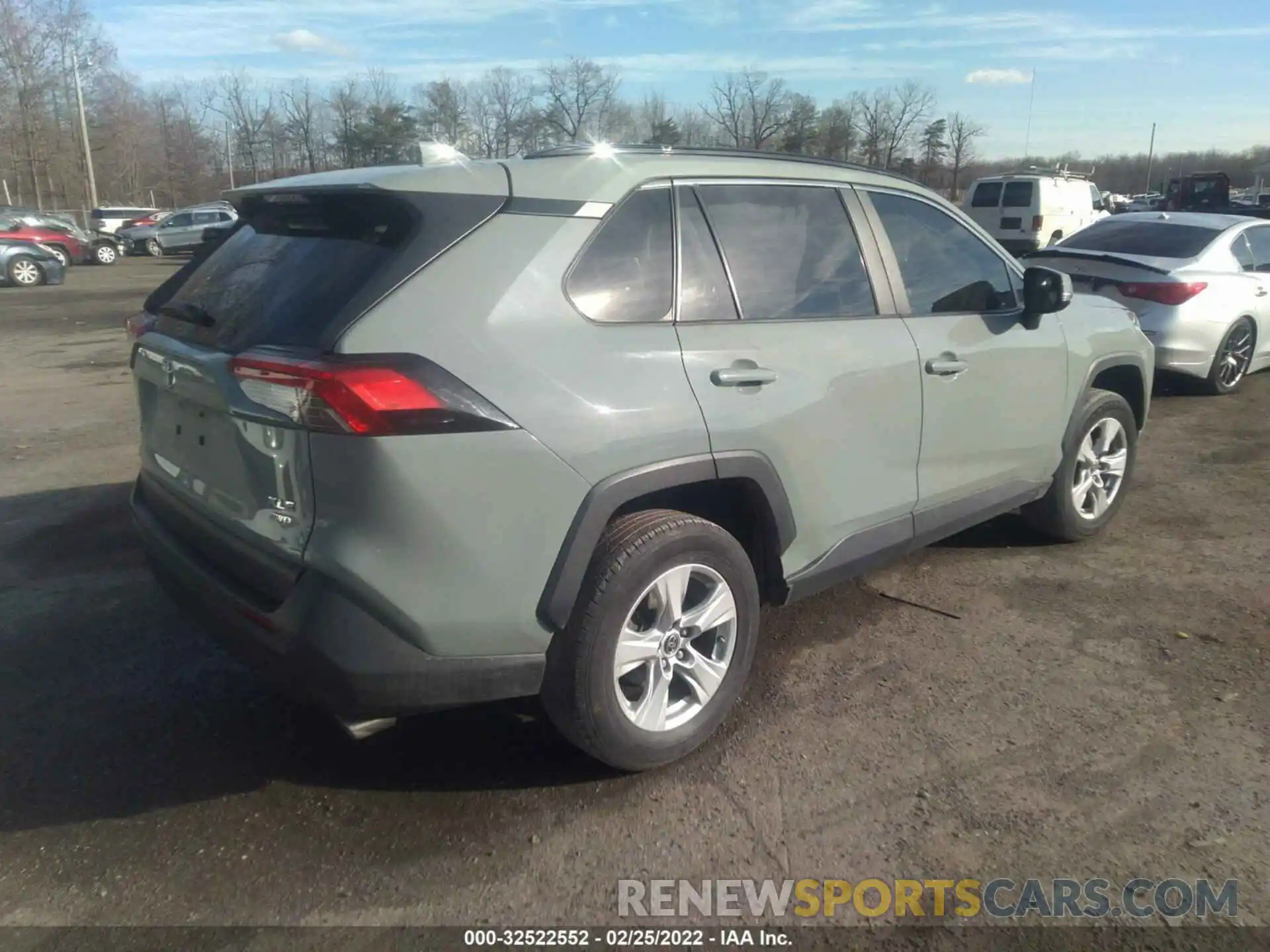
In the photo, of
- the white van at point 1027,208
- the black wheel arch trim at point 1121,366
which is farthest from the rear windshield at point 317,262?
the white van at point 1027,208

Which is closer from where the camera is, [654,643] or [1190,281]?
[654,643]

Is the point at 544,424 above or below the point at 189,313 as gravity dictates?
below

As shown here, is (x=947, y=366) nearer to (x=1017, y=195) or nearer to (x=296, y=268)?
(x=296, y=268)

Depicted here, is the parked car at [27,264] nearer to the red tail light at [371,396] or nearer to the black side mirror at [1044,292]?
the red tail light at [371,396]

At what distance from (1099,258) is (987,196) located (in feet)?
46.8

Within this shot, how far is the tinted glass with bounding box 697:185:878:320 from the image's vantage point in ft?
10.8

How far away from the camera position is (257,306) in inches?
111

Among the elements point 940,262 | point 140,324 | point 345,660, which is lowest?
point 345,660

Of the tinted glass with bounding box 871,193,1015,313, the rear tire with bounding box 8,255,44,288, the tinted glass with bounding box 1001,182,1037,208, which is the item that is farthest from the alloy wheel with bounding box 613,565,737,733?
the rear tire with bounding box 8,255,44,288

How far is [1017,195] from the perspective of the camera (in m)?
20.9

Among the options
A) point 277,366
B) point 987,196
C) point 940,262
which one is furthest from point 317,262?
point 987,196

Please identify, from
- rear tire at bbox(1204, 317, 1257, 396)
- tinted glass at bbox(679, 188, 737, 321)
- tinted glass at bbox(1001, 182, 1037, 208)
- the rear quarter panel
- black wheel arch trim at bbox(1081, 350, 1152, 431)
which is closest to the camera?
tinted glass at bbox(679, 188, 737, 321)

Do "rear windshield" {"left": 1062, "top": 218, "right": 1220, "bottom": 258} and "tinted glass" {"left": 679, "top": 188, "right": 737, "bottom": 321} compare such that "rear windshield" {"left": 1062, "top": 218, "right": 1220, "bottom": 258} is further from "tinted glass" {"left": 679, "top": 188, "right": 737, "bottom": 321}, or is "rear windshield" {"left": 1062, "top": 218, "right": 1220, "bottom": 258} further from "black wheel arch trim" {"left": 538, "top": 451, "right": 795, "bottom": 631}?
"black wheel arch trim" {"left": 538, "top": 451, "right": 795, "bottom": 631}

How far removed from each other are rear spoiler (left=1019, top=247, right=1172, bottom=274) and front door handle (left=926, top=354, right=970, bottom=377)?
211 inches
